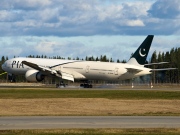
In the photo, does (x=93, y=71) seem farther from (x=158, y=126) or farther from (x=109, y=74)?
(x=158, y=126)

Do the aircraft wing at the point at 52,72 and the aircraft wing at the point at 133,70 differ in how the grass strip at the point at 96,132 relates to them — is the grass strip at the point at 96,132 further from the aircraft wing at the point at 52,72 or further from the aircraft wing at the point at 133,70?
the aircraft wing at the point at 133,70

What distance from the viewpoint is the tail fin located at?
251 feet

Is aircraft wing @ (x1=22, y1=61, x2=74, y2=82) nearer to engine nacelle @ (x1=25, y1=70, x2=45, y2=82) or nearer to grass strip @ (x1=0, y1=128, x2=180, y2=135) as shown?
engine nacelle @ (x1=25, y1=70, x2=45, y2=82)

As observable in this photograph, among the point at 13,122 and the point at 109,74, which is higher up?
A: the point at 109,74

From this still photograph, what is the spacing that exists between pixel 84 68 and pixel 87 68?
0.47 m

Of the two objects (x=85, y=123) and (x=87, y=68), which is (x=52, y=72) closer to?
(x=87, y=68)

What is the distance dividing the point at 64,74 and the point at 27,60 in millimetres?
6195

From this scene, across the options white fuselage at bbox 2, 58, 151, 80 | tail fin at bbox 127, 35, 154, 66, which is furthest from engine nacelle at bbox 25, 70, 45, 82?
tail fin at bbox 127, 35, 154, 66

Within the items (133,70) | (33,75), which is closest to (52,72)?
(33,75)

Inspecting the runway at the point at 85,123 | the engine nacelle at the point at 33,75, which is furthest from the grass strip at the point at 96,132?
the engine nacelle at the point at 33,75

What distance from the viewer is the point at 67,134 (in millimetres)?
20375

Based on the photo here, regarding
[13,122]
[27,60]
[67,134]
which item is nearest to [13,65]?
[27,60]

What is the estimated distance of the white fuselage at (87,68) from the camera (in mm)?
75812

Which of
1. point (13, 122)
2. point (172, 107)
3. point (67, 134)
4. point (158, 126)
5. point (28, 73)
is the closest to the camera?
point (67, 134)
